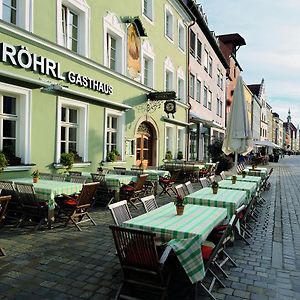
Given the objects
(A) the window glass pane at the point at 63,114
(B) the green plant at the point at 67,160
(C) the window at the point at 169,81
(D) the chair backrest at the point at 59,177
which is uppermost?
(C) the window at the point at 169,81

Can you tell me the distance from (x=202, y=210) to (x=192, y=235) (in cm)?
135

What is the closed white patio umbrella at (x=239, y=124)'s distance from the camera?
10.1 metres

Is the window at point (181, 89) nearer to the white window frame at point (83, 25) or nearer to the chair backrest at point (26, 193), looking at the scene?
the white window frame at point (83, 25)

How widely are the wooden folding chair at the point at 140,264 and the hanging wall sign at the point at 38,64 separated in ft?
19.4

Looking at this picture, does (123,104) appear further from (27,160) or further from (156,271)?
(156,271)

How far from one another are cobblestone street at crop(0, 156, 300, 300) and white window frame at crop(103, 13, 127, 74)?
289 inches

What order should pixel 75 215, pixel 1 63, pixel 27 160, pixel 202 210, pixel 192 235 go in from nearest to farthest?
pixel 192 235, pixel 202 210, pixel 75 215, pixel 1 63, pixel 27 160

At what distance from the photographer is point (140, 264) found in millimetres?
3447

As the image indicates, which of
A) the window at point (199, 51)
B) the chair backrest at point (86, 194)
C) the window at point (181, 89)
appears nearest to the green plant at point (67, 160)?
the chair backrest at point (86, 194)

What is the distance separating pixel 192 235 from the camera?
363 cm

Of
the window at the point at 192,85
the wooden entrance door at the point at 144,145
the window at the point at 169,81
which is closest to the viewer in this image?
the wooden entrance door at the point at 144,145

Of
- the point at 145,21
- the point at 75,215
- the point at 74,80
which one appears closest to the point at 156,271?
the point at 75,215

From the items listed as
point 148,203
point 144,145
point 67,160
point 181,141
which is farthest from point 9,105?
point 181,141

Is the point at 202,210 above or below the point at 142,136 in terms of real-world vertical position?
below
